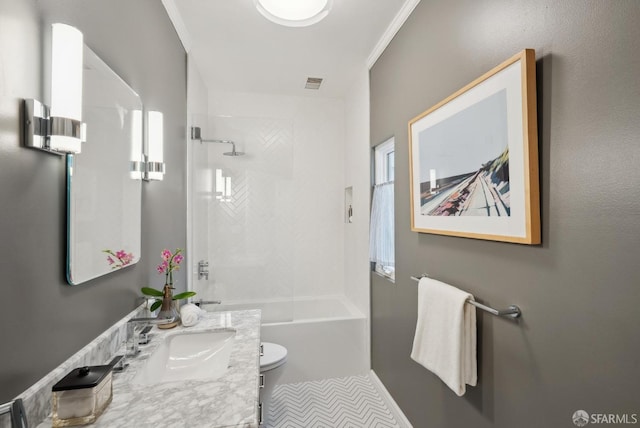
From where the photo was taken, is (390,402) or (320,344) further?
(320,344)

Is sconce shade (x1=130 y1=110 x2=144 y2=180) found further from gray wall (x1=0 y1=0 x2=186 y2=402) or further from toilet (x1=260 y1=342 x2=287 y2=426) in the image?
toilet (x1=260 y1=342 x2=287 y2=426)

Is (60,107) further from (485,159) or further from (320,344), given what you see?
(320,344)

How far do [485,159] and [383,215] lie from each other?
1.16 metres

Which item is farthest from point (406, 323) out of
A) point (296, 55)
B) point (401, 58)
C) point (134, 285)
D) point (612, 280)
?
point (296, 55)

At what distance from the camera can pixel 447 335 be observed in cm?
136

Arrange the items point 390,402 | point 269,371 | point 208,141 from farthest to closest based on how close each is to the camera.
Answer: point 208,141 < point 390,402 < point 269,371

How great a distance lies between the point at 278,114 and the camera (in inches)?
135

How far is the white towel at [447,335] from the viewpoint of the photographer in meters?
1.28

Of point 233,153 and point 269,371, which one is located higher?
point 233,153

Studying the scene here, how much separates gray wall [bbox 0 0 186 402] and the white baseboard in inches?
69.2

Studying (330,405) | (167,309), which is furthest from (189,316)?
(330,405)

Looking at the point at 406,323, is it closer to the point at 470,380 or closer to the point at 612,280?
the point at 470,380

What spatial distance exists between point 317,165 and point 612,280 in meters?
2.92

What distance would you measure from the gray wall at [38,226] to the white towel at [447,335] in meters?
1.39
